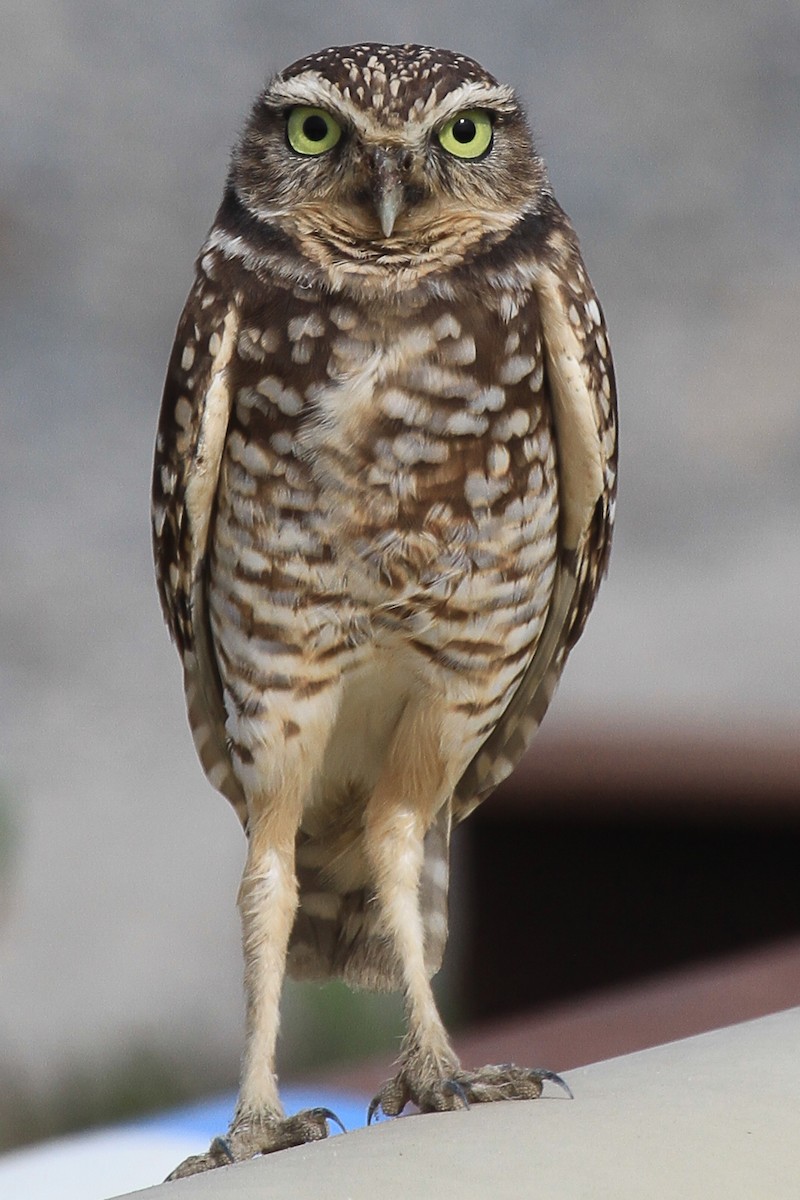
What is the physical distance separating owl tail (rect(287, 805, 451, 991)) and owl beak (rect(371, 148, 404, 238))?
0.90 meters

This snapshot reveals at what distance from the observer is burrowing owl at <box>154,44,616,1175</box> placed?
195cm

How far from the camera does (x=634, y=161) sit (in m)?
8.33

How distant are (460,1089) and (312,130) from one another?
3.77ft

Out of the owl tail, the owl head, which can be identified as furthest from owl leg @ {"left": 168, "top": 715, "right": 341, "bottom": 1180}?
the owl head

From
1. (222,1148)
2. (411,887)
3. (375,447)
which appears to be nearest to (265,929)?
(411,887)

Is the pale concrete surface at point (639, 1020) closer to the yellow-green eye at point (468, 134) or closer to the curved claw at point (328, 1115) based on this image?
the curved claw at point (328, 1115)

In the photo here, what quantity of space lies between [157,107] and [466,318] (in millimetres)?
5906

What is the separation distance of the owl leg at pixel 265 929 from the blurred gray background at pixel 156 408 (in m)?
2.85

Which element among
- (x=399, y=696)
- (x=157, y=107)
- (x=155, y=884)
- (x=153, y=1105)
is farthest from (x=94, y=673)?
(x=399, y=696)

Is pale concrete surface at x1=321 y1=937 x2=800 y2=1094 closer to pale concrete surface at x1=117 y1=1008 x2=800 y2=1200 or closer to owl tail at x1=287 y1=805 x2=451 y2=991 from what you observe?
owl tail at x1=287 y1=805 x2=451 y2=991

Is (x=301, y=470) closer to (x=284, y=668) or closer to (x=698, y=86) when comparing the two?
(x=284, y=668)

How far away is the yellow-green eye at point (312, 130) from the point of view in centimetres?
194

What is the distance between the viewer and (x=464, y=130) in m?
1.97

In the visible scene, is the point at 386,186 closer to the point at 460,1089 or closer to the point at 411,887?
the point at 411,887
